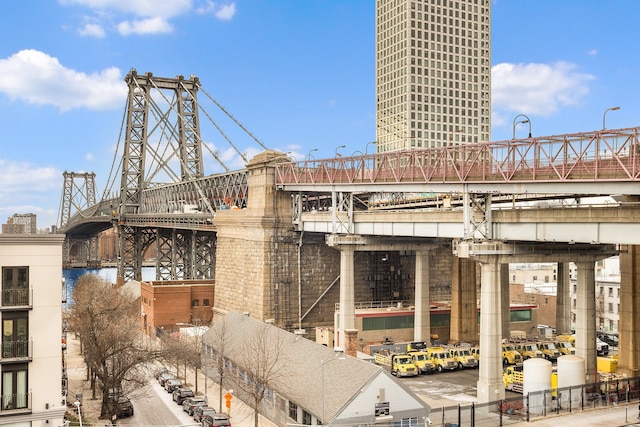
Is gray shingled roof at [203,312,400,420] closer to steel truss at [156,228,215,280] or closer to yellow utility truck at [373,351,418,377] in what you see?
yellow utility truck at [373,351,418,377]

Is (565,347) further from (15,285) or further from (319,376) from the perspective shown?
(15,285)

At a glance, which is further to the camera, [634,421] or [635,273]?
[635,273]

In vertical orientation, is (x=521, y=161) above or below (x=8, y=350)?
above

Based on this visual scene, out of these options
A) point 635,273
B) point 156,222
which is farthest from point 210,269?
point 635,273

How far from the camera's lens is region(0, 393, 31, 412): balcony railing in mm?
24484

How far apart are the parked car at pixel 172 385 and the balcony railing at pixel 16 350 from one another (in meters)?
26.1

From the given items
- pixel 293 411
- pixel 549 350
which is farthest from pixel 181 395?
pixel 549 350

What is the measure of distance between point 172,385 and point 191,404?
22.7 feet

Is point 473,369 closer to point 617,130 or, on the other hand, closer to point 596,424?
point 596,424

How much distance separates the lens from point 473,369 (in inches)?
2227

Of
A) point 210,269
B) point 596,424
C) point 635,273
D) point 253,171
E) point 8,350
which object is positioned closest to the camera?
point 8,350

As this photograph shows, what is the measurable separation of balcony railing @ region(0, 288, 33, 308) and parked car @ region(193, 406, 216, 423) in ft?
60.1

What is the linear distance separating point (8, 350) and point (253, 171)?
44.1 meters

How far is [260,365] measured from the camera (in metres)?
41.9
